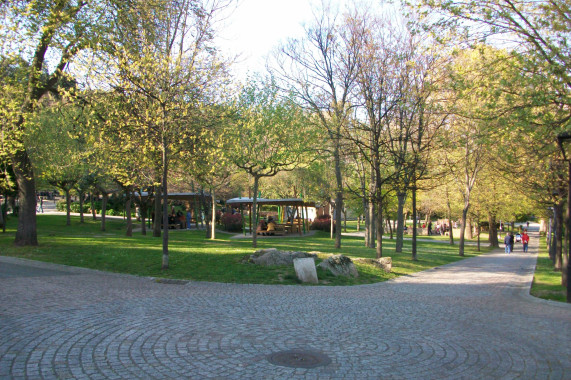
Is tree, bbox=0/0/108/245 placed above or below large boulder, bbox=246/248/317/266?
above

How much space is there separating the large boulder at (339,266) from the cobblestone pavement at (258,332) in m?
1.91

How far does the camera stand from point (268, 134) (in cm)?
2005

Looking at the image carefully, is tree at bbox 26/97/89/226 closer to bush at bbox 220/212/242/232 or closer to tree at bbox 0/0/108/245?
tree at bbox 0/0/108/245

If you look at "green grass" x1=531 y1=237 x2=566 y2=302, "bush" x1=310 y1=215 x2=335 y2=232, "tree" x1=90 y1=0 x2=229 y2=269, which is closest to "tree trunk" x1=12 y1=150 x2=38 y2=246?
"tree" x1=90 y1=0 x2=229 y2=269

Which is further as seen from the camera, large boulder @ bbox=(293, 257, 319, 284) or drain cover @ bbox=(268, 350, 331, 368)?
large boulder @ bbox=(293, 257, 319, 284)

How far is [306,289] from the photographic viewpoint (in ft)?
37.5

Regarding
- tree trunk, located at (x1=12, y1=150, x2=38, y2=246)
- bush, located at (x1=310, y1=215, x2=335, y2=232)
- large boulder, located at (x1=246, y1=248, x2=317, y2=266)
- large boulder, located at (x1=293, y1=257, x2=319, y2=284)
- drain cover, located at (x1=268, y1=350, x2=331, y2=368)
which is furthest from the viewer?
bush, located at (x1=310, y1=215, x2=335, y2=232)

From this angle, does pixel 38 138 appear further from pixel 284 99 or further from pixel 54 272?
pixel 284 99

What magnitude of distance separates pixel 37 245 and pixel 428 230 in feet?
159

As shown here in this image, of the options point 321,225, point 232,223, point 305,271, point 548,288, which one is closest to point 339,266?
point 305,271

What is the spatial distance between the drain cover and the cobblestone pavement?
0.04 m

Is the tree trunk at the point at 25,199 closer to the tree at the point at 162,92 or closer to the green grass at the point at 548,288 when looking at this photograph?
the tree at the point at 162,92

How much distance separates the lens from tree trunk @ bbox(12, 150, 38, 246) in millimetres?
15898

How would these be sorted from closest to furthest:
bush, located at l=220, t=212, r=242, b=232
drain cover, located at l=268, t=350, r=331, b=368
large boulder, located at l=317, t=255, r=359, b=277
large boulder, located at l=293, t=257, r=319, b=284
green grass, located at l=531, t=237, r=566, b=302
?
drain cover, located at l=268, t=350, r=331, b=368 < green grass, located at l=531, t=237, r=566, b=302 < large boulder, located at l=293, t=257, r=319, b=284 < large boulder, located at l=317, t=255, r=359, b=277 < bush, located at l=220, t=212, r=242, b=232
